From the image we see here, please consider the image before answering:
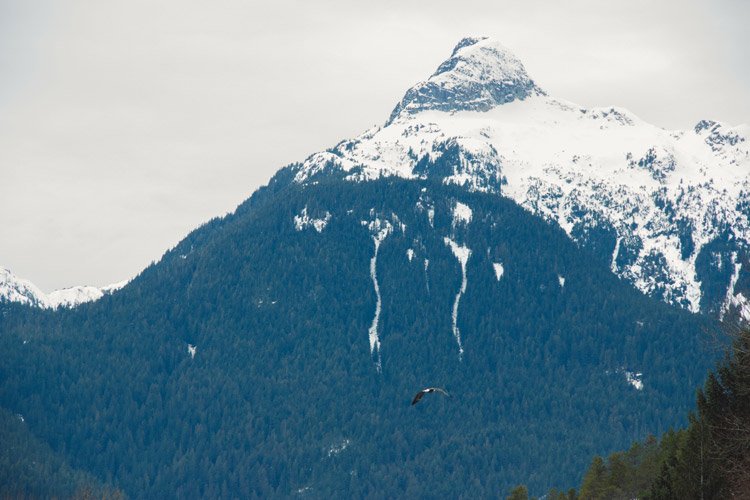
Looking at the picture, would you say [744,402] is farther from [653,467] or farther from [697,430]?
[653,467]

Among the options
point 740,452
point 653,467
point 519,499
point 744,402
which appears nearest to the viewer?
point 740,452

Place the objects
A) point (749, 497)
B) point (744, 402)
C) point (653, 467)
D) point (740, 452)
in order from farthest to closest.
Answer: point (653, 467), point (744, 402), point (740, 452), point (749, 497)

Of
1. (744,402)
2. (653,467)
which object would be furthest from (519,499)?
(744,402)

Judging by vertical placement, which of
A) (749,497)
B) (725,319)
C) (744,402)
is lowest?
(749,497)

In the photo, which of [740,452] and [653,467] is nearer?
[740,452]

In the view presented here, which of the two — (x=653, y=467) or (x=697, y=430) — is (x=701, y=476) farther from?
(x=653, y=467)

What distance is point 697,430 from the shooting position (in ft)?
302

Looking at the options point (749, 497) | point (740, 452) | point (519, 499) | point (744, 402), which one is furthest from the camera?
point (519, 499)

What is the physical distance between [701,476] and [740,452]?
3.45 m

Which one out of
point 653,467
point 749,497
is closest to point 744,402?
point 749,497

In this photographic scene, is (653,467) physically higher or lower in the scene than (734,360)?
lower

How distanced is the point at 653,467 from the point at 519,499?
2113cm

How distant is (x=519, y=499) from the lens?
16125cm

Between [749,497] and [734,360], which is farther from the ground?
[734,360]
